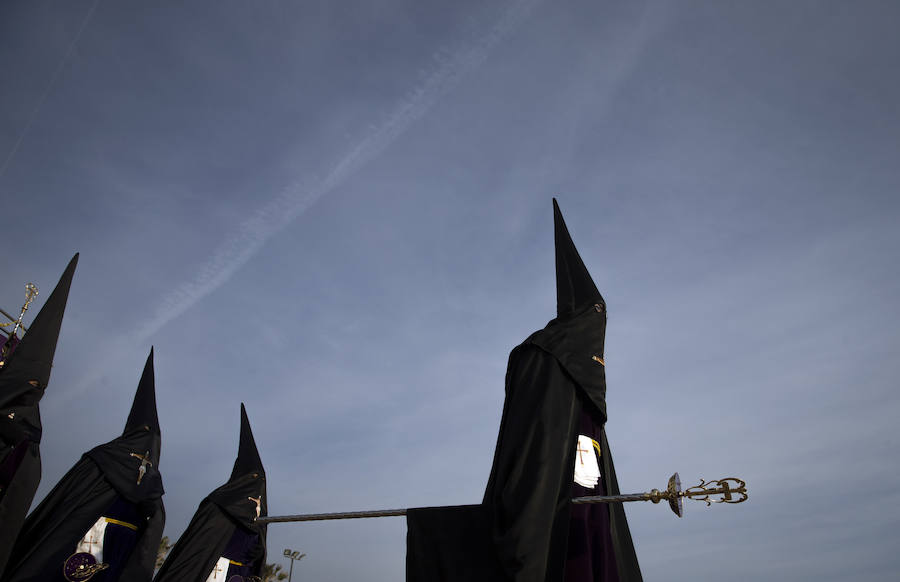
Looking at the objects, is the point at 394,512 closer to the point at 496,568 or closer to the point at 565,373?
the point at 496,568

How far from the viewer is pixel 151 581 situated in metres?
8.31

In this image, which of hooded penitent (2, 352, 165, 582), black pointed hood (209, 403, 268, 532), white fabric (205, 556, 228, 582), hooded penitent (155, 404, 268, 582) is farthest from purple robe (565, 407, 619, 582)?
hooded penitent (2, 352, 165, 582)

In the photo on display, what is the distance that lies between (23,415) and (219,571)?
3.55 meters

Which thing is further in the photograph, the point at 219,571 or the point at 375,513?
the point at 219,571

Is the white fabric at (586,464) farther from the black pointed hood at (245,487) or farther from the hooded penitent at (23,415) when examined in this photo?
the hooded penitent at (23,415)

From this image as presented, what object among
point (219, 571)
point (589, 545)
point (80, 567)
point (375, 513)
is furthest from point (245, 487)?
point (589, 545)

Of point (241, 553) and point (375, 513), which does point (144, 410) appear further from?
point (375, 513)

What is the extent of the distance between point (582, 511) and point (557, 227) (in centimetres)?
286

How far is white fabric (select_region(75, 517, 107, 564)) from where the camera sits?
7822 mm

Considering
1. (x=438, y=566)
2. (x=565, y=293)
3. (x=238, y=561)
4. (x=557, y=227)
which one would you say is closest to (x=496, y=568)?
(x=438, y=566)

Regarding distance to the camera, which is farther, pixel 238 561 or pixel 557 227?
pixel 238 561

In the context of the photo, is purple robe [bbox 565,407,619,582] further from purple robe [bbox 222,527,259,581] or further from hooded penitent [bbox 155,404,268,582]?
purple robe [bbox 222,527,259,581]

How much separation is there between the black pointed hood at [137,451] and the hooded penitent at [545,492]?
603 cm

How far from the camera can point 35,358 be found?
800 cm
